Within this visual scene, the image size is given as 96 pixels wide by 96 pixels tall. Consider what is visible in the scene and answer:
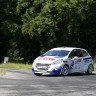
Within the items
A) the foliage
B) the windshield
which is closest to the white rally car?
the windshield

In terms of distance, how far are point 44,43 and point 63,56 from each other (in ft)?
73.9

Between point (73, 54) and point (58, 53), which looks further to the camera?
point (73, 54)

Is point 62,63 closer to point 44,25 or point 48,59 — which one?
point 48,59

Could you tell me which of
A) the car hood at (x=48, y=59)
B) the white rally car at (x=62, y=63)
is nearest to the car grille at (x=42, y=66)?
the white rally car at (x=62, y=63)

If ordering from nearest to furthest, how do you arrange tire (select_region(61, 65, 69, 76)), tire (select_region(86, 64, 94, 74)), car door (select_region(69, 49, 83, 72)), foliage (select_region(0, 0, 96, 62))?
tire (select_region(61, 65, 69, 76)), car door (select_region(69, 49, 83, 72)), tire (select_region(86, 64, 94, 74)), foliage (select_region(0, 0, 96, 62))

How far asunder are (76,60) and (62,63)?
1598 millimetres

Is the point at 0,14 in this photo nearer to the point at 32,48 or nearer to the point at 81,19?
the point at 32,48

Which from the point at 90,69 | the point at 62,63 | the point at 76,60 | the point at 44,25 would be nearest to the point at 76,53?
the point at 76,60

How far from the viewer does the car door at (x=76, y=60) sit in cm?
2429

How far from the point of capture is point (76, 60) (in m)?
24.6

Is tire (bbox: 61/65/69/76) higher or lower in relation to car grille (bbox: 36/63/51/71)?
lower

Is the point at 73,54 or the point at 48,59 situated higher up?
the point at 73,54

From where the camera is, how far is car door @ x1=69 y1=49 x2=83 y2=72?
24.3 metres

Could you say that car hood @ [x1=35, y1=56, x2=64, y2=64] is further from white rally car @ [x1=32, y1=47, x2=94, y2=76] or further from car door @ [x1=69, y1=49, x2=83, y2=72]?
car door @ [x1=69, y1=49, x2=83, y2=72]
